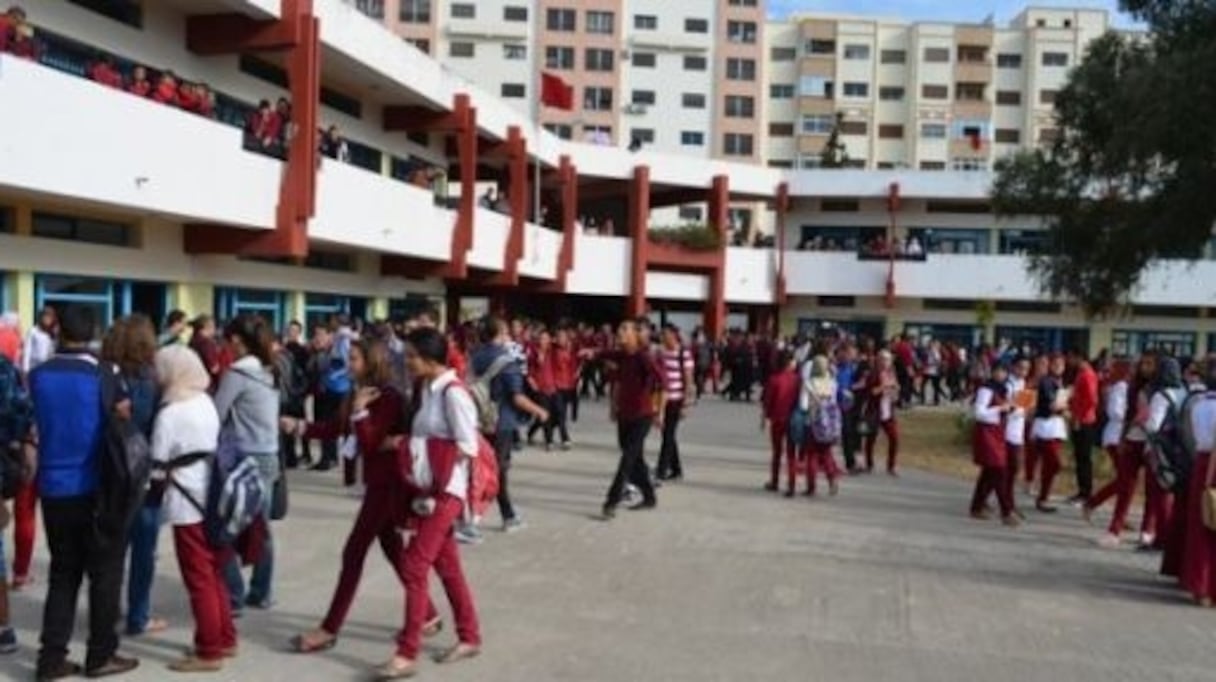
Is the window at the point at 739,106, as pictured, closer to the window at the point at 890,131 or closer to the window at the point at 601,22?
the window at the point at 601,22

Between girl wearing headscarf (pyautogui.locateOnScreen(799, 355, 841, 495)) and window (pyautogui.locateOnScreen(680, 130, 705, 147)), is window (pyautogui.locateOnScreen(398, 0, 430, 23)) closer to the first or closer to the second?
window (pyautogui.locateOnScreen(680, 130, 705, 147))

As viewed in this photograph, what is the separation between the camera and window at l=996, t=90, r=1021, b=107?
3334 inches

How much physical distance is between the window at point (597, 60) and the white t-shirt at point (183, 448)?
71.7m

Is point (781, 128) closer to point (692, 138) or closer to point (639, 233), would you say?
point (692, 138)

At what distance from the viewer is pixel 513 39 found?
75875 millimetres

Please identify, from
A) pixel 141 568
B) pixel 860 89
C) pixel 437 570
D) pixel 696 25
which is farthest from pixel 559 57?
pixel 437 570

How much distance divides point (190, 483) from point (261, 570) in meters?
1.45

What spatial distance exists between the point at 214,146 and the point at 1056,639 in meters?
14.5

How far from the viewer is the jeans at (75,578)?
234 inches

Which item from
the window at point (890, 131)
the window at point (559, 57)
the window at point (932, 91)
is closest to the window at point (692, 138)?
the window at point (559, 57)

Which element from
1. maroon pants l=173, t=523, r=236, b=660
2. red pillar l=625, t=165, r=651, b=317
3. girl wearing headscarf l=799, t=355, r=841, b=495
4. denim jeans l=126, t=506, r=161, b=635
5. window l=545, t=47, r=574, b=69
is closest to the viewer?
maroon pants l=173, t=523, r=236, b=660

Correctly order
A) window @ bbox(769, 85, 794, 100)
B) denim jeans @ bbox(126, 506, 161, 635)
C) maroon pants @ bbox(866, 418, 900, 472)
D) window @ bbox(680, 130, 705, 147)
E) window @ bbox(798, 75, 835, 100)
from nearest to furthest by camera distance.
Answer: denim jeans @ bbox(126, 506, 161, 635) → maroon pants @ bbox(866, 418, 900, 472) → window @ bbox(680, 130, 705, 147) → window @ bbox(798, 75, 835, 100) → window @ bbox(769, 85, 794, 100)

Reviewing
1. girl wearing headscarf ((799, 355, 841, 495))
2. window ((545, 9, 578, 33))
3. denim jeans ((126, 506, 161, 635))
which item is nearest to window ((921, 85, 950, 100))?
window ((545, 9, 578, 33))

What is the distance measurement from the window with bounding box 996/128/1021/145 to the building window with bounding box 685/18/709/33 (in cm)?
2212
